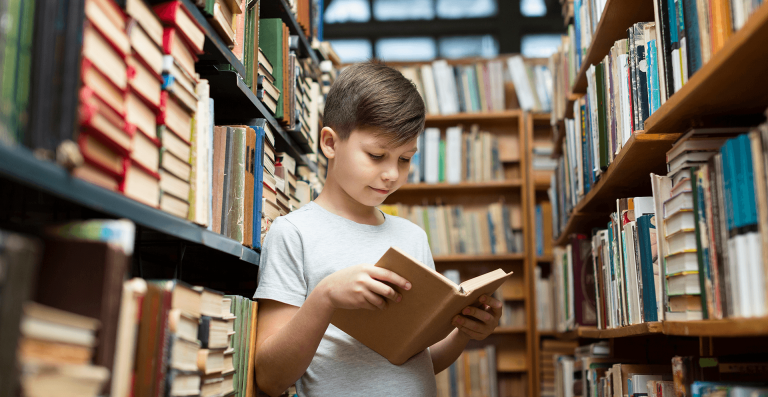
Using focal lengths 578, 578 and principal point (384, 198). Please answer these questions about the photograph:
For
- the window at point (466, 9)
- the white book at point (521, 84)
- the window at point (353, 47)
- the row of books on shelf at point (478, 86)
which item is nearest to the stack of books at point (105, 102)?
the row of books on shelf at point (478, 86)

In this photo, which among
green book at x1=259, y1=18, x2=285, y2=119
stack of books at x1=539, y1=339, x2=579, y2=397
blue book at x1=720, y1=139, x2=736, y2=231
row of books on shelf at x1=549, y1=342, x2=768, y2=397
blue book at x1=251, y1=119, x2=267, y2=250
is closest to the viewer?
blue book at x1=720, y1=139, x2=736, y2=231

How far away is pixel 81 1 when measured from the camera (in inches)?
25.1

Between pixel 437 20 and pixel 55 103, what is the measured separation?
439cm

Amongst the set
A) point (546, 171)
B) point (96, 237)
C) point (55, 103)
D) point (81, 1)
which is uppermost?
point (546, 171)

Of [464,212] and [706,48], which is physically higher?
[464,212]

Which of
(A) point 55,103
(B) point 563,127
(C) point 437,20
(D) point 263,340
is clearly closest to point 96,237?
(A) point 55,103

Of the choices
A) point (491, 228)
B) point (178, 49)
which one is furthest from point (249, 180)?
point (491, 228)

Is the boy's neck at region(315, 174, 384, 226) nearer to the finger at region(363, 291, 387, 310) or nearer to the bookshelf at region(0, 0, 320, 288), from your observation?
the bookshelf at region(0, 0, 320, 288)

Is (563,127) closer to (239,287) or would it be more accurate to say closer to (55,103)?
(239,287)

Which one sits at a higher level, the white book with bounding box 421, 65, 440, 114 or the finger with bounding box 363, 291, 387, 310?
the white book with bounding box 421, 65, 440, 114

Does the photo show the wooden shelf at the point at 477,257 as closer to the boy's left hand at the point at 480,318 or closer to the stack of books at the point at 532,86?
the stack of books at the point at 532,86

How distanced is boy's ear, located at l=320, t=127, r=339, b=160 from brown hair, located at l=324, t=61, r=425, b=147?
0.02 m

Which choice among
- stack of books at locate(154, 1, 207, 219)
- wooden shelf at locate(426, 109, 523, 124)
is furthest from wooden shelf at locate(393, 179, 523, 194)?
stack of books at locate(154, 1, 207, 219)

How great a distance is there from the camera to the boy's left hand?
51.4 inches
